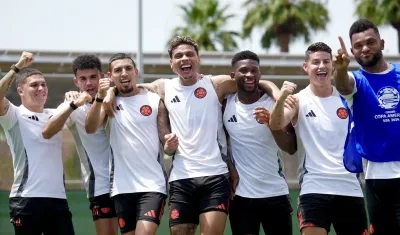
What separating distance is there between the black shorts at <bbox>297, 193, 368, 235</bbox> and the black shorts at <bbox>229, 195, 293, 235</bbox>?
260 millimetres

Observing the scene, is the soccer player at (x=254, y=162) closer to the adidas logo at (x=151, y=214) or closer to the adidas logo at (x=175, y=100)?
the adidas logo at (x=175, y=100)

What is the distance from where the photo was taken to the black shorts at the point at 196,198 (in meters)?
7.84

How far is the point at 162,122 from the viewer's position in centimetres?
812

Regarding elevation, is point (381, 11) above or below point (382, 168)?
above

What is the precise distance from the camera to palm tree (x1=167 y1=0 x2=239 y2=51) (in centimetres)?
4291

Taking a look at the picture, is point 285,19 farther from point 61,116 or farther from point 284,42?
point 61,116

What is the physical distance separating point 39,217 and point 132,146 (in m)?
1.15

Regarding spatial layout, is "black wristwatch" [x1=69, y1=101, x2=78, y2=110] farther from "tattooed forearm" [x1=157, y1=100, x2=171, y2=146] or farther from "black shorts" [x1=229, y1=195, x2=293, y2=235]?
"black shorts" [x1=229, y1=195, x2=293, y2=235]

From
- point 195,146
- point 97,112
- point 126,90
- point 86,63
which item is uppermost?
point 86,63

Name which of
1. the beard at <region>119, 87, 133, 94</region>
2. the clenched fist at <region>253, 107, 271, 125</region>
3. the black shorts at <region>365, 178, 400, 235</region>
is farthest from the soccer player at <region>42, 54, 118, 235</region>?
the black shorts at <region>365, 178, 400, 235</region>

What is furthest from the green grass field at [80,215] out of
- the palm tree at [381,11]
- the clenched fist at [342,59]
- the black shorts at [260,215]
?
the palm tree at [381,11]

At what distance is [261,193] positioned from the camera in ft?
→ 26.3

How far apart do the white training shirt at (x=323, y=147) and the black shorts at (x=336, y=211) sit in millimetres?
57

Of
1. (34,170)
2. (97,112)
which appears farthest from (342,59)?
(34,170)
